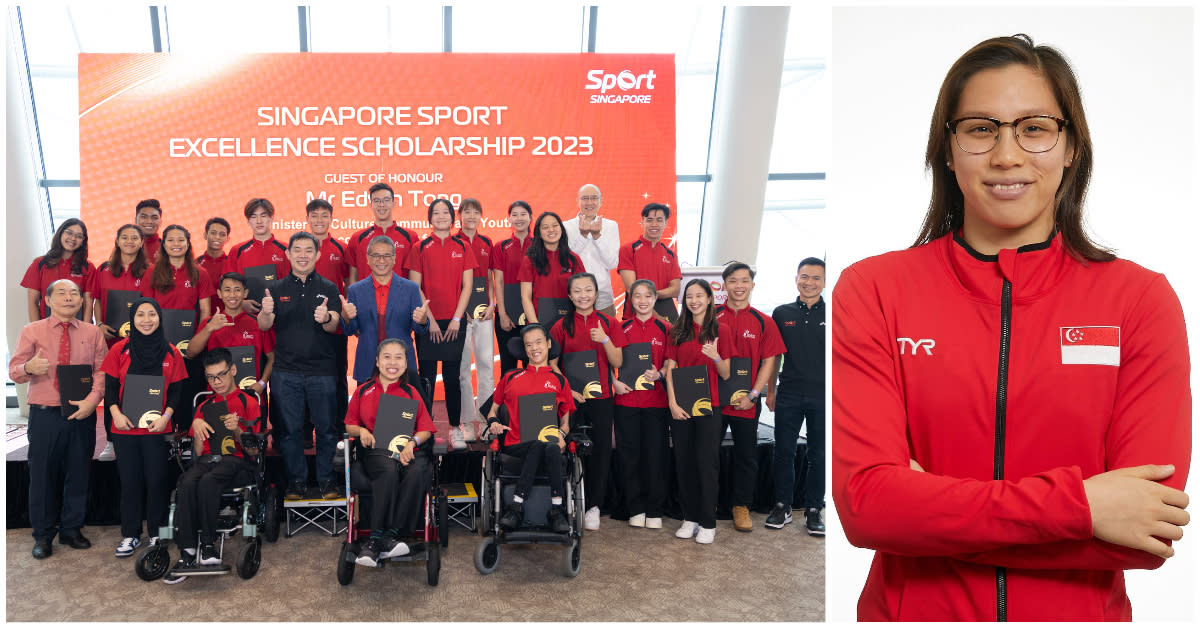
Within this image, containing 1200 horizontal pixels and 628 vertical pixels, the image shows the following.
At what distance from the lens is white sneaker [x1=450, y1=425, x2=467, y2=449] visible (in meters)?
5.09

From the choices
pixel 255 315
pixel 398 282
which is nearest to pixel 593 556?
pixel 398 282

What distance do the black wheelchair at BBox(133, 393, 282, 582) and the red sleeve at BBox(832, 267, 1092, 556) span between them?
12.0ft

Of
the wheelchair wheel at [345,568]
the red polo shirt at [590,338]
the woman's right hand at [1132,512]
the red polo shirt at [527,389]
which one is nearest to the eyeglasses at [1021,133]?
the woman's right hand at [1132,512]

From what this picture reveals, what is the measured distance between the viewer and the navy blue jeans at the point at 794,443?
496 cm

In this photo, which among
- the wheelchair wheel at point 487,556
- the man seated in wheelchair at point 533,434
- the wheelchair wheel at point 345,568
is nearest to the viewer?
the wheelchair wheel at point 345,568

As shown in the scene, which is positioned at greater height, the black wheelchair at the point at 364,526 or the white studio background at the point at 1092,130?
the white studio background at the point at 1092,130

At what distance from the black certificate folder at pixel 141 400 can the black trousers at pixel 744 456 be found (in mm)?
3263

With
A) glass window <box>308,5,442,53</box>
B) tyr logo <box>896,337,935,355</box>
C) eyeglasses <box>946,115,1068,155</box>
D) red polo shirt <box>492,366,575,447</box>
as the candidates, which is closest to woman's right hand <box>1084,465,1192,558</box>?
tyr logo <box>896,337,935,355</box>

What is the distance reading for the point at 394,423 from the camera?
4242 millimetres

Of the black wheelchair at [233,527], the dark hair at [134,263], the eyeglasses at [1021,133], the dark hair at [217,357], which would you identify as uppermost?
the eyeglasses at [1021,133]

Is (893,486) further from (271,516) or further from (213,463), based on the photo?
(271,516)

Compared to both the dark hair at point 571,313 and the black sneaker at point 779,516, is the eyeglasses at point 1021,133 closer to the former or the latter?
the dark hair at point 571,313

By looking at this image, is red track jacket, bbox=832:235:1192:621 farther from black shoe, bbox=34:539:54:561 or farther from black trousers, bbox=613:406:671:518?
black shoe, bbox=34:539:54:561

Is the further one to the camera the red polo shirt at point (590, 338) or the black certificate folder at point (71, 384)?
the red polo shirt at point (590, 338)
